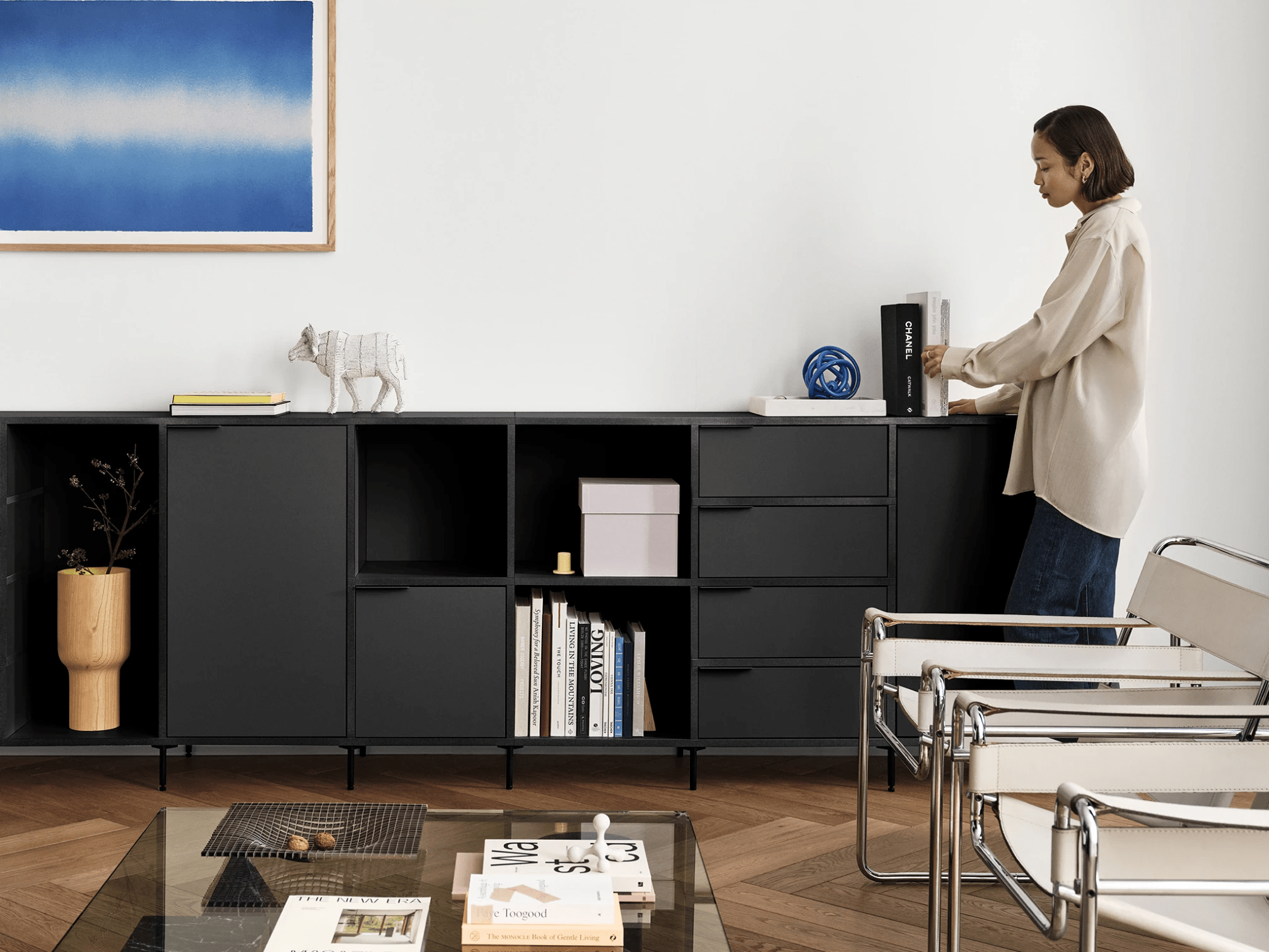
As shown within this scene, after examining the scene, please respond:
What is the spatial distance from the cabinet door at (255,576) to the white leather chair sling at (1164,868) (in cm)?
217

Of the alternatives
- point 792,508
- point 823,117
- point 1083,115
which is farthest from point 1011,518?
point 823,117

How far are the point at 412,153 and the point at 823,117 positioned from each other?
120cm

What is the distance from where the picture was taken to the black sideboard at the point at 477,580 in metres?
3.17

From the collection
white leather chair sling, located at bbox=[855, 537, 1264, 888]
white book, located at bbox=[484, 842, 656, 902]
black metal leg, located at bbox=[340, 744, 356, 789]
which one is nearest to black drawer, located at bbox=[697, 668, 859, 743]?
white leather chair sling, located at bbox=[855, 537, 1264, 888]

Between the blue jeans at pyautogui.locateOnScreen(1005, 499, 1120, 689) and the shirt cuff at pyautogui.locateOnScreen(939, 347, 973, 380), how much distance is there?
0.40 metres

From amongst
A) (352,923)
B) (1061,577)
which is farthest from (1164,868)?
(1061,577)

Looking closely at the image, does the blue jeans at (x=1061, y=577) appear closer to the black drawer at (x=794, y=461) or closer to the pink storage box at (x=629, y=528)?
the black drawer at (x=794, y=461)

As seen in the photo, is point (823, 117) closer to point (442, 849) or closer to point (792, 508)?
point (792, 508)

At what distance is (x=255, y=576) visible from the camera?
3178 mm

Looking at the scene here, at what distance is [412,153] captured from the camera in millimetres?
3490

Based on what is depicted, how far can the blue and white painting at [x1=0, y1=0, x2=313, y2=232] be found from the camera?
3.42 meters

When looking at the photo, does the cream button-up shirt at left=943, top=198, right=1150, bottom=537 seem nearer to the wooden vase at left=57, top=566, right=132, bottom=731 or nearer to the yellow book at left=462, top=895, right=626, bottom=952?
the yellow book at left=462, top=895, right=626, bottom=952

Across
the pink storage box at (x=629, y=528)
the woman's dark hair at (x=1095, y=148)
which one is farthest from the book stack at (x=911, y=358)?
the pink storage box at (x=629, y=528)

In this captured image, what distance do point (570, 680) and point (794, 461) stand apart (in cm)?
84
